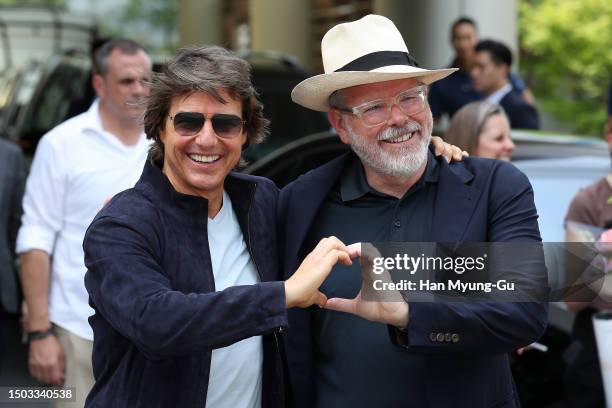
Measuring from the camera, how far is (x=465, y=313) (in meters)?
2.52

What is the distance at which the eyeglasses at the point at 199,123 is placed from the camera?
8.59ft

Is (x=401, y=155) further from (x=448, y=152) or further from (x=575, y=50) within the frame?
(x=575, y=50)

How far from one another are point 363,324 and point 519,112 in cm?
496

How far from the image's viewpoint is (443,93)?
26.7ft

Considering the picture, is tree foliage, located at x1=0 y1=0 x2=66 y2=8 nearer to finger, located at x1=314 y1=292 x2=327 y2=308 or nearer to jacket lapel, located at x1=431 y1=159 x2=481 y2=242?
jacket lapel, located at x1=431 y1=159 x2=481 y2=242

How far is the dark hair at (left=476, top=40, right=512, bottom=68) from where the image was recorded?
762 centimetres

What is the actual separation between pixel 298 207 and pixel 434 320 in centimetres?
63

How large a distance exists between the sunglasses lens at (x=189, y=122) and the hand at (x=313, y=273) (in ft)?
1.57

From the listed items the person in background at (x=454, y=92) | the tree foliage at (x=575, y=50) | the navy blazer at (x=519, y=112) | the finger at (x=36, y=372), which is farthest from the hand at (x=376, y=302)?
the tree foliage at (x=575, y=50)

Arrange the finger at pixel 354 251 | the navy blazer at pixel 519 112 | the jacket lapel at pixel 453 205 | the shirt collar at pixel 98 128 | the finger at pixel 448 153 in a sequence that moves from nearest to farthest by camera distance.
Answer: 1. the finger at pixel 354 251
2. the jacket lapel at pixel 453 205
3. the finger at pixel 448 153
4. the shirt collar at pixel 98 128
5. the navy blazer at pixel 519 112

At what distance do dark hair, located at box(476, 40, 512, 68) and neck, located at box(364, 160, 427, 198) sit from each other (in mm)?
4884

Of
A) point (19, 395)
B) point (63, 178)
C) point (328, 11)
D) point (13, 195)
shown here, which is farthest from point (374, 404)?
point (328, 11)

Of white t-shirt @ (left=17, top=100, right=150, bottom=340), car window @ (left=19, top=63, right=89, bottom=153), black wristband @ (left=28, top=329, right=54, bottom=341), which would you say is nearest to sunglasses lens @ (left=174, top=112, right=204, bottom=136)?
white t-shirt @ (left=17, top=100, right=150, bottom=340)

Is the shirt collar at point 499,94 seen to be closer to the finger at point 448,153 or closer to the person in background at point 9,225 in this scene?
the person in background at point 9,225
